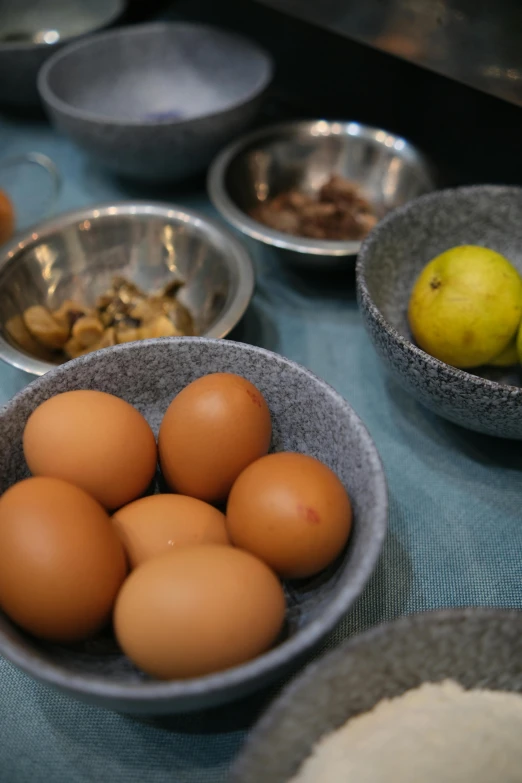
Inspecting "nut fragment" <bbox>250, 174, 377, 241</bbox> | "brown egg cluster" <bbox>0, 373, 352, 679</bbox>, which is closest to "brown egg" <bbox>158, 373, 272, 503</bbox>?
"brown egg cluster" <bbox>0, 373, 352, 679</bbox>

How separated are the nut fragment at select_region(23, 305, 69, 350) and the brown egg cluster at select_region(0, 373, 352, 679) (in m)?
0.32

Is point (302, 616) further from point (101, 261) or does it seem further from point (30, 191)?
point (30, 191)

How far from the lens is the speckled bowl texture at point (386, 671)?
0.41 m

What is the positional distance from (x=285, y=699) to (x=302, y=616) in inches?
3.8

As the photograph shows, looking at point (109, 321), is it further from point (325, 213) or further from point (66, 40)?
point (66, 40)

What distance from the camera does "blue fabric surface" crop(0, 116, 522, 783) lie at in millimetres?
527

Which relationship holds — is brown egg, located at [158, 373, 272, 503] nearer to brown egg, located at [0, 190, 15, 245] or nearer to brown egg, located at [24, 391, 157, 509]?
brown egg, located at [24, 391, 157, 509]

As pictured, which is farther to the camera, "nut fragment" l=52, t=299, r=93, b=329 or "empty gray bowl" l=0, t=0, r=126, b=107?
"empty gray bowl" l=0, t=0, r=126, b=107

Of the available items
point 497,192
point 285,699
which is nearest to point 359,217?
point 497,192

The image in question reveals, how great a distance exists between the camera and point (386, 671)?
17.6 inches

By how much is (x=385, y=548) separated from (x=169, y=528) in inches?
10.7

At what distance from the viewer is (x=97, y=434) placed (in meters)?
0.54

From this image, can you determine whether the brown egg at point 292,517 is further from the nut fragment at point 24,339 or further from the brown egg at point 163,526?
the nut fragment at point 24,339

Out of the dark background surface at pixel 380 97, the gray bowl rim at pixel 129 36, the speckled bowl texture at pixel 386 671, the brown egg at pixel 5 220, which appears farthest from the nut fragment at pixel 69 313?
the dark background surface at pixel 380 97
